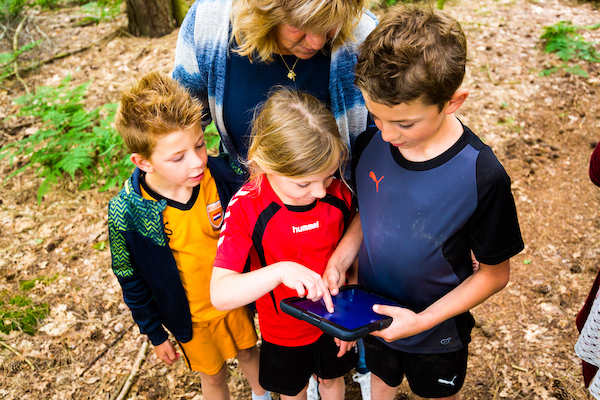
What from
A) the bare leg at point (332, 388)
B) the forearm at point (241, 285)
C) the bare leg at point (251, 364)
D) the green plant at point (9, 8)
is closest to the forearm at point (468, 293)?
the forearm at point (241, 285)

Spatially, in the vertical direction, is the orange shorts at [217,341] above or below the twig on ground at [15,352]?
above

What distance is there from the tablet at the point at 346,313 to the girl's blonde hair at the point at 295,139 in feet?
1.72

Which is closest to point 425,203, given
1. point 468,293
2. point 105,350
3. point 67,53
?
point 468,293

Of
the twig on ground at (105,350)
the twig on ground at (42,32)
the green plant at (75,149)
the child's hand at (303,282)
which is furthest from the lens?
the twig on ground at (42,32)

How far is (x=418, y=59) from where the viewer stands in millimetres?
1527

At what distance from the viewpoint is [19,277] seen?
3771mm

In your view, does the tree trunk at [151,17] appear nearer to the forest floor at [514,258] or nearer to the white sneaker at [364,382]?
the forest floor at [514,258]

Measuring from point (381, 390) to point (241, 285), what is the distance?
1.16 meters

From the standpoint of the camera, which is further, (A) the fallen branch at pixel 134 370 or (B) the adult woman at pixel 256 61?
(A) the fallen branch at pixel 134 370

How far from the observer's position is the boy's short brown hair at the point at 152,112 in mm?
1954

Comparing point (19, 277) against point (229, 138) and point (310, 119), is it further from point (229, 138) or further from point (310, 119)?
point (310, 119)

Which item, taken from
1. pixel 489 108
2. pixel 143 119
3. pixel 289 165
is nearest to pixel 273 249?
pixel 289 165

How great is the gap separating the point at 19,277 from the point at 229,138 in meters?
2.76

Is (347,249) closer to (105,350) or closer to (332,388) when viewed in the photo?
(332,388)
